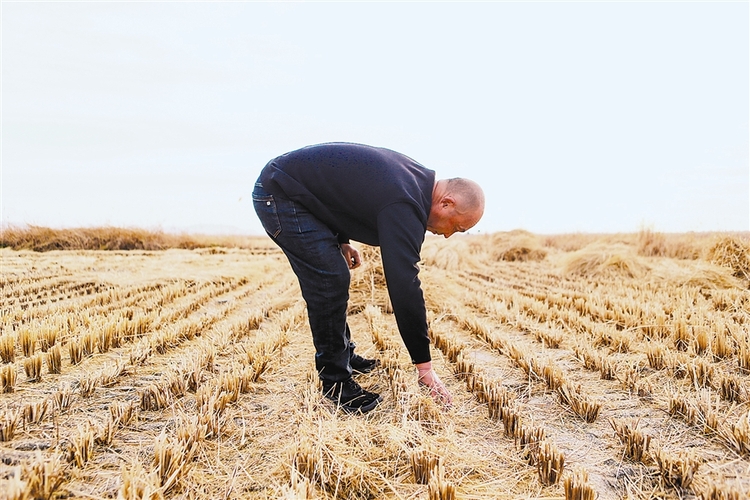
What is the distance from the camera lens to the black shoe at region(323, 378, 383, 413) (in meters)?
2.64

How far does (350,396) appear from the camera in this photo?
2.70 meters

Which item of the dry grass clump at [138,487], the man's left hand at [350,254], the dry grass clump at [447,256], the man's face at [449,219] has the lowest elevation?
the dry grass clump at [138,487]

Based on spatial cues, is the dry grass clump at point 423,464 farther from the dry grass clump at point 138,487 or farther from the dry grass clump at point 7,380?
the dry grass clump at point 7,380

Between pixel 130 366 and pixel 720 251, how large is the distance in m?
8.76

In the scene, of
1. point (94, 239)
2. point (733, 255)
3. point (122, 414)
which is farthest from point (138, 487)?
point (94, 239)

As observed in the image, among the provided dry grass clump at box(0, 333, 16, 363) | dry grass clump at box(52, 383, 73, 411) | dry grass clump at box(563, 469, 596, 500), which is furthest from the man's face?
dry grass clump at box(0, 333, 16, 363)

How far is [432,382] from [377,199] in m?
1.03

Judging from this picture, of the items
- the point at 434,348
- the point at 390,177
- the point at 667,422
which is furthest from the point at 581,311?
the point at 390,177

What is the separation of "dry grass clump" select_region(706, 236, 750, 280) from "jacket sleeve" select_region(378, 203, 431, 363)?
735 cm

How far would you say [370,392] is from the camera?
2846mm

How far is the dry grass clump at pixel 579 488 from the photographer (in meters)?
1.65

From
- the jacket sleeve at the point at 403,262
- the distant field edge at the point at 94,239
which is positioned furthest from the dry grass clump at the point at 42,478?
the distant field edge at the point at 94,239

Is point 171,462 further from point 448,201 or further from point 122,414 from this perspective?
point 448,201

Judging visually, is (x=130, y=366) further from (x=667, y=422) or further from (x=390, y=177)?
(x=667, y=422)
